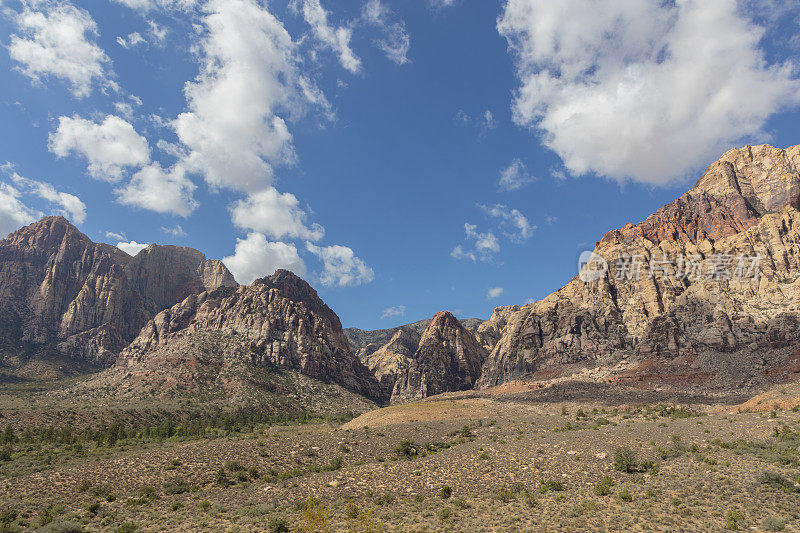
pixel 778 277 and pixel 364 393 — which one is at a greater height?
pixel 778 277

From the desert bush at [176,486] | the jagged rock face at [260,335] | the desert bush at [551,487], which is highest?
the jagged rock face at [260,335]

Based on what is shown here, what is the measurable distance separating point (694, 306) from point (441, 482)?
130886mm

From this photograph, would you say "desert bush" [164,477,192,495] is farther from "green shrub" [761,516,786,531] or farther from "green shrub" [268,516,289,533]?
"green shrub" [761,516,786,531]

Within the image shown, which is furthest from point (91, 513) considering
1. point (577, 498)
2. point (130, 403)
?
point (130, 403)

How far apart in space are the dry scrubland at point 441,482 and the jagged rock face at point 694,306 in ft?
224

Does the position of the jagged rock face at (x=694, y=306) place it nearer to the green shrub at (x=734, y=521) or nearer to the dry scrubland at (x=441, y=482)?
the dry scrubland at (x=441, y=482)

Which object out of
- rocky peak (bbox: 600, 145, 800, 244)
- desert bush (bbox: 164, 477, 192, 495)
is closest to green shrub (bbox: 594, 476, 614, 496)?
desert bush (bbox: 164, 477, 192, 495)

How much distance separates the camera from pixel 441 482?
30.0 m

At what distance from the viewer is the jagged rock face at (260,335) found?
147 meters

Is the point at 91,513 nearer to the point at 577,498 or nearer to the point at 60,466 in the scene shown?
the point at 60,466

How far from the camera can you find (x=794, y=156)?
151 m

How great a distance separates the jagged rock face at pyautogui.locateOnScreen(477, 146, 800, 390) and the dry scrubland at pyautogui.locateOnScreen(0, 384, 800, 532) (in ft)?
224

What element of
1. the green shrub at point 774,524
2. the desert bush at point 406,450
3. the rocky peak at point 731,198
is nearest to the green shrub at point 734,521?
the green shrub at point 774,524

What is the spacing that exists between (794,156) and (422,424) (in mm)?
186723
